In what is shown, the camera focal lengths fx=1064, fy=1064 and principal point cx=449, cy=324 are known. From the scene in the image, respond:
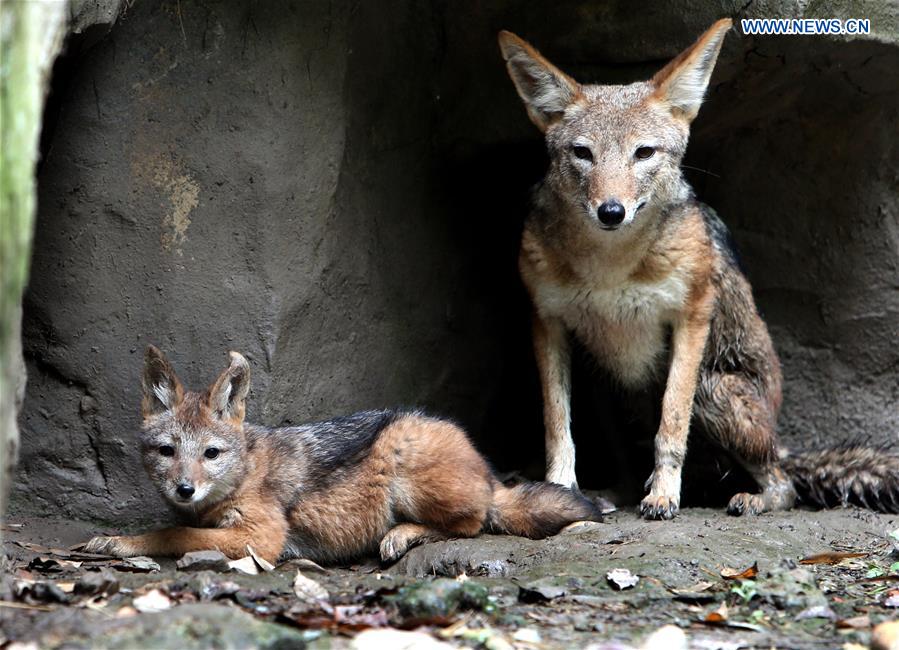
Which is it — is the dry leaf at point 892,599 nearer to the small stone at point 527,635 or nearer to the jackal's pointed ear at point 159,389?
the small stone at point 527,635

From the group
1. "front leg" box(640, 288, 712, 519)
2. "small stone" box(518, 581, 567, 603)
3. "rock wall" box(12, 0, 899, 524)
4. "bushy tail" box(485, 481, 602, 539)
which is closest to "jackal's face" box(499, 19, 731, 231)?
"rock wall" box(12, 0, 899, 524)

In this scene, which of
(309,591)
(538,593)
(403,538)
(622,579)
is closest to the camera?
(309,591)

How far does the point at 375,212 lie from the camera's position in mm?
7914

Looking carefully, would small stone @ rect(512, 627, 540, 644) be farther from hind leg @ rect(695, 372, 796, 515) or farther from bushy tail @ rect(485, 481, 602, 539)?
hind leg @ rect(695, 372, 796, 515)

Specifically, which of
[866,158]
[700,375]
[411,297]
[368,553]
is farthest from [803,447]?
[368,553]

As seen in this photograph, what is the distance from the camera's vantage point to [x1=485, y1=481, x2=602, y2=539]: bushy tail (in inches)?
277

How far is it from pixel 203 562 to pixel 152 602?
1056mm

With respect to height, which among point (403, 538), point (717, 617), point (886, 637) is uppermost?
point (886, 637)

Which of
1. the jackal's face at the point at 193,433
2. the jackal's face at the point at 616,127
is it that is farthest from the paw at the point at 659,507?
the jackal's face at the point at 193,433

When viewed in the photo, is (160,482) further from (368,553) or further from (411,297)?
(411,297)

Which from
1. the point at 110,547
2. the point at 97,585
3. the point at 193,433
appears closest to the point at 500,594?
the point at 97,585

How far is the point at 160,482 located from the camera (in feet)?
20.4

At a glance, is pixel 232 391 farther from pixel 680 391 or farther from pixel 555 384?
pixel 680 391

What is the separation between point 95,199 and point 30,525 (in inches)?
82.9
